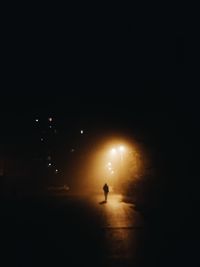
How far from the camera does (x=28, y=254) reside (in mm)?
11844

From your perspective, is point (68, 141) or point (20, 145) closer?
point (20, 145)

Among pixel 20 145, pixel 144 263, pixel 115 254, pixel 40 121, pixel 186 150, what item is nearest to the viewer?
pixel 144 263

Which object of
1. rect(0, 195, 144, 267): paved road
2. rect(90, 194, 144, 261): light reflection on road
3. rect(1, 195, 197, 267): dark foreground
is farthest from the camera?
rect(90, 194, 144, 261): light reflection on road

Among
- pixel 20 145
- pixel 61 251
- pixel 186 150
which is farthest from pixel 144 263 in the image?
pixel 20 145

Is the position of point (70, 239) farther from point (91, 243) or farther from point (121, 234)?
point (121, 234)

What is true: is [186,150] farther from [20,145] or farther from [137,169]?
[20,145]

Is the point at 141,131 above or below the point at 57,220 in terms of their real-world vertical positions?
above

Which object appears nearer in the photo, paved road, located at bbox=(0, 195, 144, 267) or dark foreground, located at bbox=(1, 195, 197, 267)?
dark foreground, located at bbox=(1, 195, 197, 267)

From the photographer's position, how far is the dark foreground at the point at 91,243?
10734mm

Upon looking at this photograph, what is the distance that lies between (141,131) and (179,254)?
28.5 m

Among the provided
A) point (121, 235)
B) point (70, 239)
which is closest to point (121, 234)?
point (121, 235)

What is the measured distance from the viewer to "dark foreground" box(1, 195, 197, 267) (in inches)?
423

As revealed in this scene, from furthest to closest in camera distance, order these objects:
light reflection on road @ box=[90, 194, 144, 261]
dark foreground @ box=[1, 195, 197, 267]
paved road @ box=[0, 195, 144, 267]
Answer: light reflection on road @ box=[90, 194, 144, 261], paved road @ box=[0, 195, 144, 267], dark foreground @ box=[1, 195, 197, 267]

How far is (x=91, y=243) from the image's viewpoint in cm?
1347
